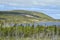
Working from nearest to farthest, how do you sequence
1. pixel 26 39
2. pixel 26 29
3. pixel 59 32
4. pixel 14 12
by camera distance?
pixel 26 39 < pixel 59 32 < pixel 26 29 < pixel 14 12

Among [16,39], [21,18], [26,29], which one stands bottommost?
[21,18]

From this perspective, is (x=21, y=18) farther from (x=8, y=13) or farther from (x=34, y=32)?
(x=34, y=32)

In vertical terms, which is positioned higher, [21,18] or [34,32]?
[34,32]

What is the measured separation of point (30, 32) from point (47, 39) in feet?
17.2

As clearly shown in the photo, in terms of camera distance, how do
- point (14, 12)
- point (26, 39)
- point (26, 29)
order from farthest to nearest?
point (14, 12)
point (26, 29)
point (26, 39)

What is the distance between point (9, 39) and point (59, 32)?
22.8ft

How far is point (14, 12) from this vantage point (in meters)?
50.0

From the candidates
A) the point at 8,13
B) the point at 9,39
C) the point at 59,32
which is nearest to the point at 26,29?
the point at 59,32

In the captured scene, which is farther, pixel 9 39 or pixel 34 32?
pixel 34 32

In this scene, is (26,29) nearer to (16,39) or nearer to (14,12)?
(16,39)

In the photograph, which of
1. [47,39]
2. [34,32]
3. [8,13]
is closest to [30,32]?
[34,32]

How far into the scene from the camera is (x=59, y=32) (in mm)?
24078

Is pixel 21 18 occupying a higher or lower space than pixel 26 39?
lower

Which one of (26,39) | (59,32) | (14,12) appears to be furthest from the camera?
(14,12)
